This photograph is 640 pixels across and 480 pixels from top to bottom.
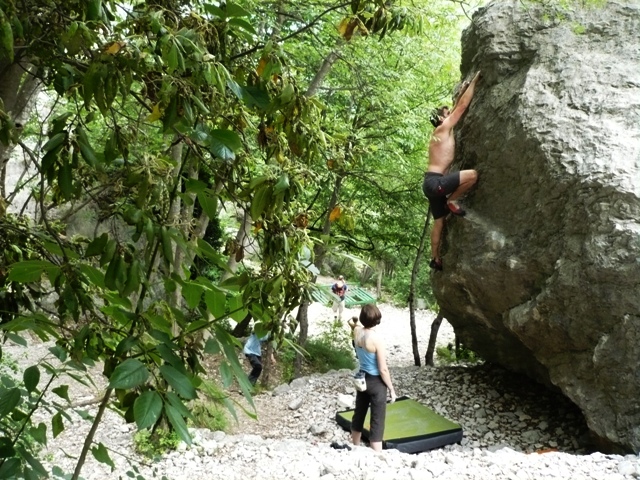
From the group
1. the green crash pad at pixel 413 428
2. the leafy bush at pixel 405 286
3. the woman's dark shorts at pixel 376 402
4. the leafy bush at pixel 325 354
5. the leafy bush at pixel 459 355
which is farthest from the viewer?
the leafy bush at pixel 405 286

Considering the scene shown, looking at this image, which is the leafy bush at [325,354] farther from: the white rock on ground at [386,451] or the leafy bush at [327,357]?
the white rock on ground at [386,451]

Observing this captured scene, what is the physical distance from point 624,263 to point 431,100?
568 centimetres

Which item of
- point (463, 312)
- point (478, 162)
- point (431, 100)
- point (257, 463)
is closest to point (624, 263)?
point (478, 162)

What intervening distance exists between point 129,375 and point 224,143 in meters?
0.57

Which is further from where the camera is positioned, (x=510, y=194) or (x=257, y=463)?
Answer: (x=510, y=194)

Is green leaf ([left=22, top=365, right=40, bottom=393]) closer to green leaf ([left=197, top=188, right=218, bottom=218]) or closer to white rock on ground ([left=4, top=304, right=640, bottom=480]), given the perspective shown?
green leaf ([left=197, top=188, right=218, bottom=218])

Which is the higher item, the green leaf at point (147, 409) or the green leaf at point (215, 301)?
the green leaf at point (215, 301)

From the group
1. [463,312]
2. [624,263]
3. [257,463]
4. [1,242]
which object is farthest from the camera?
[463,312]

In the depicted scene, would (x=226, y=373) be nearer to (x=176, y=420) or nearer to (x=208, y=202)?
(x=176, y=420)

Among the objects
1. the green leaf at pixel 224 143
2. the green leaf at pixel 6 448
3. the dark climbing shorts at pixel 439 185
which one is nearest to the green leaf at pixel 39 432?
the green leaf at pixel 6 448

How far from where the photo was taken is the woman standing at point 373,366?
18.9ft

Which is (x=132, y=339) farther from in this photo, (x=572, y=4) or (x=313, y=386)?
(x=313, y=386)

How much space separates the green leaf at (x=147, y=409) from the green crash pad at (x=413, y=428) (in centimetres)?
582

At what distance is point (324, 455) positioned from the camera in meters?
5.09
